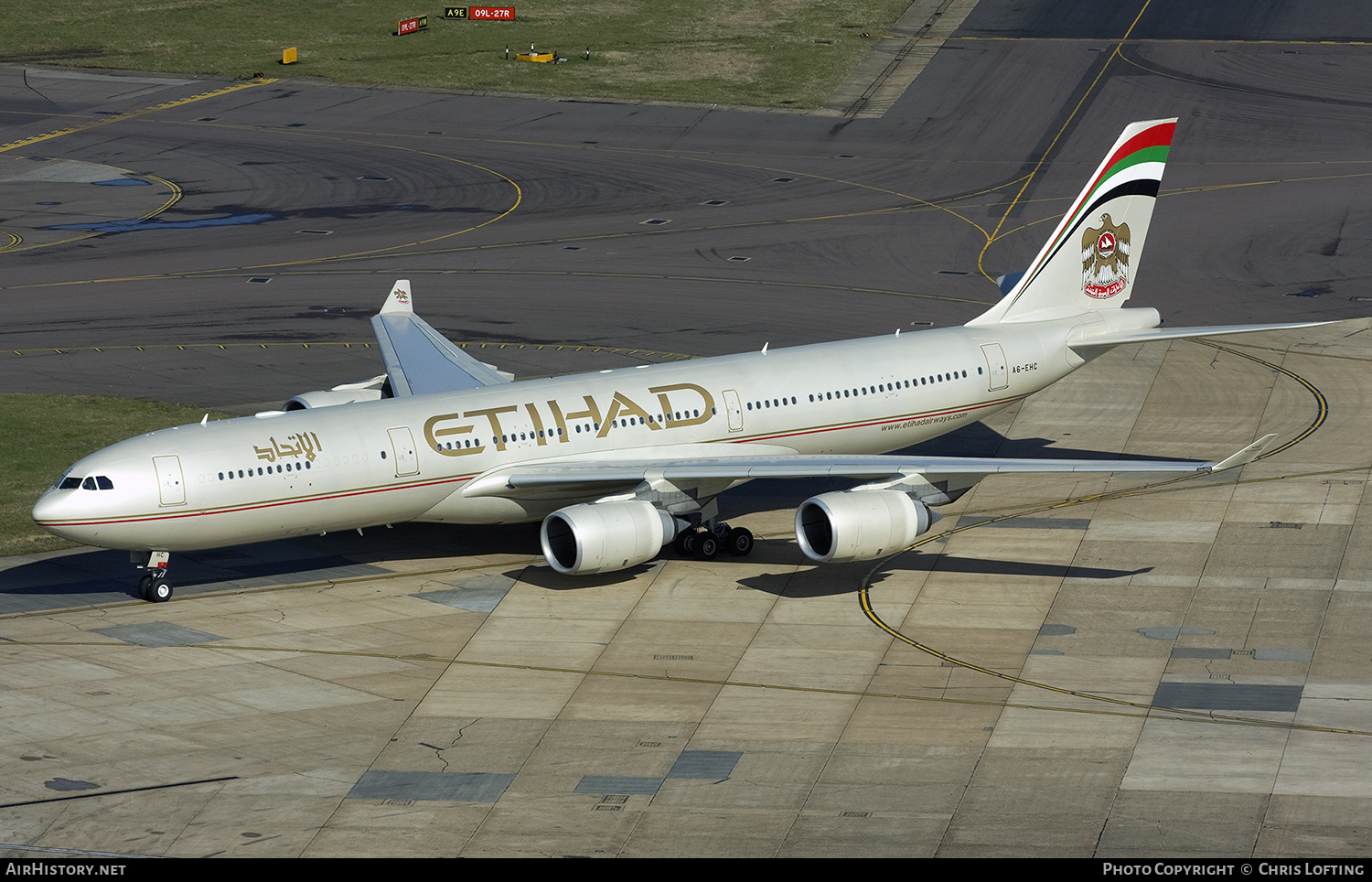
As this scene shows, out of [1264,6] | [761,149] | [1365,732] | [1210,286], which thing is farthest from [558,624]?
[1264,6]

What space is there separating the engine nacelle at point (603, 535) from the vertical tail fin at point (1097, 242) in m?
14.4

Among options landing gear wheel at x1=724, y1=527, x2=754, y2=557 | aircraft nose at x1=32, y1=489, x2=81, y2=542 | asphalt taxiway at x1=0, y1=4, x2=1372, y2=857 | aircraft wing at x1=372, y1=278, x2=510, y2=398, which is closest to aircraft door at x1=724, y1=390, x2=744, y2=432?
landing gear wheel at x1=724, y1=527, x2=754, y2=557

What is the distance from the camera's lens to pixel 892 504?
138ft

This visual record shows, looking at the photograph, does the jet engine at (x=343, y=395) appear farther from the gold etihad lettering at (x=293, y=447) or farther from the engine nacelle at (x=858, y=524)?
the engine nacelle at (x=858, y=524)

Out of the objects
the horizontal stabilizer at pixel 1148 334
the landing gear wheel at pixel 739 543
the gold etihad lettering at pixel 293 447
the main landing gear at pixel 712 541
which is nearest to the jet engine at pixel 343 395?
the gold etihad lettering at pixel 293 447

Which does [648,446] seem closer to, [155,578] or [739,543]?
[739,543]

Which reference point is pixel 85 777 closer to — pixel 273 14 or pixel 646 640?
pixel 646 640

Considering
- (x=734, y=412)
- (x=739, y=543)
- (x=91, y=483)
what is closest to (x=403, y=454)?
(x=91, y=483)

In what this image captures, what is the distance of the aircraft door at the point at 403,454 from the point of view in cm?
4297

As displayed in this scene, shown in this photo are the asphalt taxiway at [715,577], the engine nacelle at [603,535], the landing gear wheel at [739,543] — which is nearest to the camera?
the asphalt taxiway at [715,577]

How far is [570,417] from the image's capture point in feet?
148

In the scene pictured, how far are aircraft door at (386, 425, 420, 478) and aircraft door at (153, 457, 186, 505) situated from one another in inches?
206

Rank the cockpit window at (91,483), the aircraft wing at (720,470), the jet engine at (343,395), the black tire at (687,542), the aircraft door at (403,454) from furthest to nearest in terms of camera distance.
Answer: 1. the jet engine at (343,395)
2. the black tire at (687,542)
3. the aircraft door at (403,454)
4. the aircraft wing at (720,470)
5. the cockpit window at (91,483)

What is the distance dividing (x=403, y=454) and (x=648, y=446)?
665 cm
